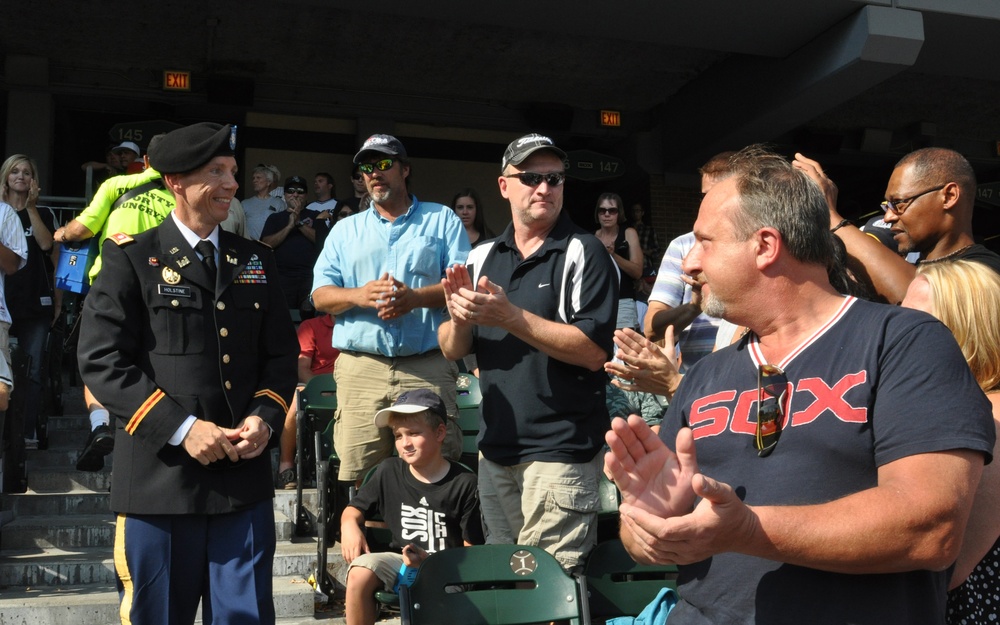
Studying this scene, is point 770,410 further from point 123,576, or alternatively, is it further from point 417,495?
point 417,495

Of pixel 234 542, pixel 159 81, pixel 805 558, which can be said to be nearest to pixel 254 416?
pixel 234 542

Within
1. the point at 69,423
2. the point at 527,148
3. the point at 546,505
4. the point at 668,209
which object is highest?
the point at 668,209

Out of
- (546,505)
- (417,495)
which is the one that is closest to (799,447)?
(546,505)

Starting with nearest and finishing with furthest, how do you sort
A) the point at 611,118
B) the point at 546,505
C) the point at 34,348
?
the point at 546,505 → the point at 34,348 → the point at 611,118

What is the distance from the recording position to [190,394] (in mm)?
3162

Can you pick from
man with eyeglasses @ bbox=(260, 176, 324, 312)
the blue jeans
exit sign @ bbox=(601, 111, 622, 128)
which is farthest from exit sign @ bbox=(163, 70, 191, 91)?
the blue jeans

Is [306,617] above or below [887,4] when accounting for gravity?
below

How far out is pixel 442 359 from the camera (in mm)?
4754

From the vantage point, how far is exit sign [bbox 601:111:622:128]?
45.9 feet

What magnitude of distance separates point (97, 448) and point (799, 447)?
4.16m

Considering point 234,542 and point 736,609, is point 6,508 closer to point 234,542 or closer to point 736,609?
point 234,542

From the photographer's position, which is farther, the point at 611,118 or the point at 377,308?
the point at 611,118

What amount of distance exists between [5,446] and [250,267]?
330 centimetres

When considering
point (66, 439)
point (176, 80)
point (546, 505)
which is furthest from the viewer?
point (176, 80)
